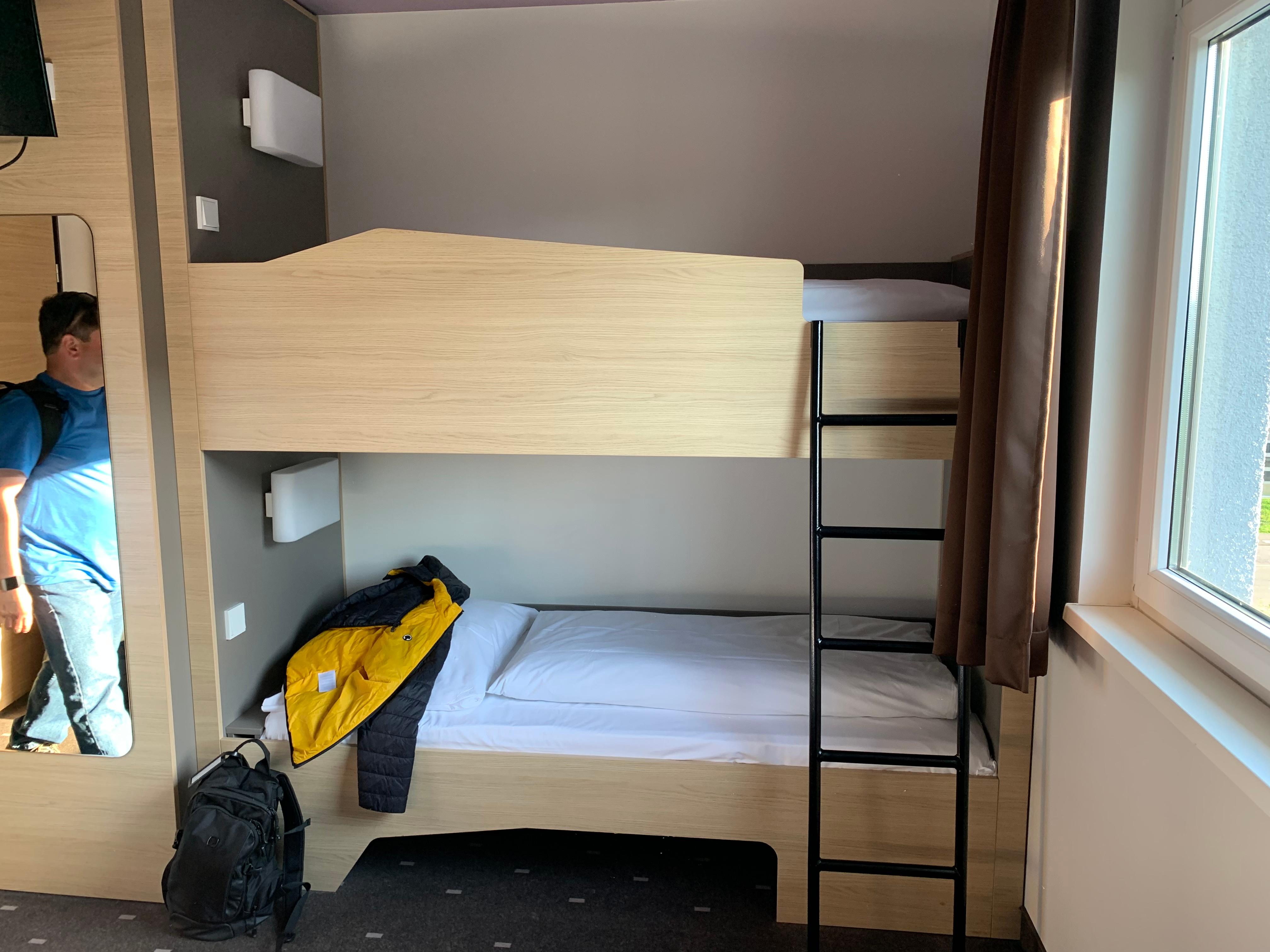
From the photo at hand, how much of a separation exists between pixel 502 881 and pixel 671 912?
48cm

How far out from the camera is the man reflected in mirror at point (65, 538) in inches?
87.9

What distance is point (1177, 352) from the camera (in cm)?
159

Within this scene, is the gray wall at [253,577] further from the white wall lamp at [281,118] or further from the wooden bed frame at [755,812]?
the white wall lamp at [281,118]

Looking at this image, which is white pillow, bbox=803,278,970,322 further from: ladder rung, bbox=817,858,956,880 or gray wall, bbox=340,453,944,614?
ladder rung, bbox=817,858,956,880

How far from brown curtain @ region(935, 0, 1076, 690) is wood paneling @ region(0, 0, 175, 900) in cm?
192

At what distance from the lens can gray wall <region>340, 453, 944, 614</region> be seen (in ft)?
9.66

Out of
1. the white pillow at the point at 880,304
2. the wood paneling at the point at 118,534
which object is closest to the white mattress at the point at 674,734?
the wood paneling at the point at 118,534

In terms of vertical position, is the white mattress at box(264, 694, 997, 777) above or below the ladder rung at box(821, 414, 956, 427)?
below

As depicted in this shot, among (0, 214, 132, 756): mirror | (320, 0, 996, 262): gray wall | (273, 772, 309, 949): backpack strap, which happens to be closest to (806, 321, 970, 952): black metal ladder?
(320, 0, 996, 262): gray wall

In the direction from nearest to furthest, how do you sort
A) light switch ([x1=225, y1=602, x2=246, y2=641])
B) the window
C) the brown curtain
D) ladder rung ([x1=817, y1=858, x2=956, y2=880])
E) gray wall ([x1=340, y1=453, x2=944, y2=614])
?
the window, the brown curtain, ladder rung ([x1=817, y1=858, x2=956, y2=880]), light switch ([x1=225, y1=602, x2=246, y2=641]), gray wall ([x1=340, y1=453, x2=944, y2=614])

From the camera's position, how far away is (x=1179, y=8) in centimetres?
157

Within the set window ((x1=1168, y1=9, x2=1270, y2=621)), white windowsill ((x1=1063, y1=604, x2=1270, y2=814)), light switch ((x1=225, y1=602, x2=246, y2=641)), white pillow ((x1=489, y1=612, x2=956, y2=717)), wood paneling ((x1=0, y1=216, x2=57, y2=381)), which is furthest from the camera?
light switch ((x1=225, y1=602, x2=246, y2=641))

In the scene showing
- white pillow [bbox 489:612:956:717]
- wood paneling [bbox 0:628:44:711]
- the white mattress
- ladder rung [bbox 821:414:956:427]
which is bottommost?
the white mattress

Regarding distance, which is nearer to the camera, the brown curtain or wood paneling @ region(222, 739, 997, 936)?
the brown curtain
